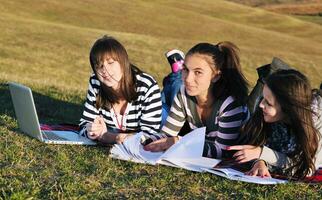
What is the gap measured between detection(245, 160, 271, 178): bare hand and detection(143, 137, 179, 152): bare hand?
78 cm

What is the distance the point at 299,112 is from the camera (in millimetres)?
4562

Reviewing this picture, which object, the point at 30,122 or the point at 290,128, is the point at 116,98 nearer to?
the point at 30,122

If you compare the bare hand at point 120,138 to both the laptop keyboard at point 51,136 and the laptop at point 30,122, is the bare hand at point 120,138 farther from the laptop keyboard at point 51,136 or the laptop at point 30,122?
the laptop keyboard at point 51,136

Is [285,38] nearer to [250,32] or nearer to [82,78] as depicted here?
[250,32]

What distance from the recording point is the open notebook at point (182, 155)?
175 inches

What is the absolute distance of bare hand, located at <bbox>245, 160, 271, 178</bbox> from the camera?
14.5 feet

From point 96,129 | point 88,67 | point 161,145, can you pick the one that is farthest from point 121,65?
point 88,67

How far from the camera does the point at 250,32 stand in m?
45.0

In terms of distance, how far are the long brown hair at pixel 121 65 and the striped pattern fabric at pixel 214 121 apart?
0.53 m

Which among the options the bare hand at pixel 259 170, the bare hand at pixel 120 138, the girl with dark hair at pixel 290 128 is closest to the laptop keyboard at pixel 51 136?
the bare hand at pixel 120 138

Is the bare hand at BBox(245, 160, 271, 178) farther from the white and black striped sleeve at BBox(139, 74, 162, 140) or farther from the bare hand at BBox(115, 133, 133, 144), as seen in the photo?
the white and black striped sleeve at BBox(139, 74, 162, 140)

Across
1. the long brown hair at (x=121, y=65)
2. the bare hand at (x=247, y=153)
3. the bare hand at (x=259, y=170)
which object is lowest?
the bare hand at (x=259, y=170)

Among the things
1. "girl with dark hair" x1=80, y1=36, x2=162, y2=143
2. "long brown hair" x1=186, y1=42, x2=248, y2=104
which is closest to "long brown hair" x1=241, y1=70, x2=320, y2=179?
"long brown hair" x1=186, y1=42, x2=248, y2=104

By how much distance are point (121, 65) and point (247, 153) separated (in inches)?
61.1
